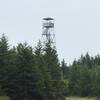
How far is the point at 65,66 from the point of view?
4530 inches

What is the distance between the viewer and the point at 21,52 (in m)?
56.6

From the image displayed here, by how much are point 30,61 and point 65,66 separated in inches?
2368

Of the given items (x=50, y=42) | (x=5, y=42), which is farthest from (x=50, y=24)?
(x=5, y=42)

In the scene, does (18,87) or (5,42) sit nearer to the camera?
(18,87)

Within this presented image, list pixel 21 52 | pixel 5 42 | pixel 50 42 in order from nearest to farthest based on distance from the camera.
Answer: pixel 21 52 → pixel 5 42 → pixel 50 42

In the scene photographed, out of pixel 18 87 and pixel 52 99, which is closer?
pixel 18 87

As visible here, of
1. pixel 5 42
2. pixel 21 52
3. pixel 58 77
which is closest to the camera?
pixel 21 52

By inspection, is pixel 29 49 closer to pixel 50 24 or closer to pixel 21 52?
pixel 21 52

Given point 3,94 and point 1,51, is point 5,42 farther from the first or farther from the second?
point 3,94

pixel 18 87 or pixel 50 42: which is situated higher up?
pixel 50 42

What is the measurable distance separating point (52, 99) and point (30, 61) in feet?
22.3

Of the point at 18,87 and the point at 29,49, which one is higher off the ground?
the point at 29,49

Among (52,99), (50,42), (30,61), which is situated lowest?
(52,99)

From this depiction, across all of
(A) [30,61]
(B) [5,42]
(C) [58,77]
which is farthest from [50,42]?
(A) [30,61]
